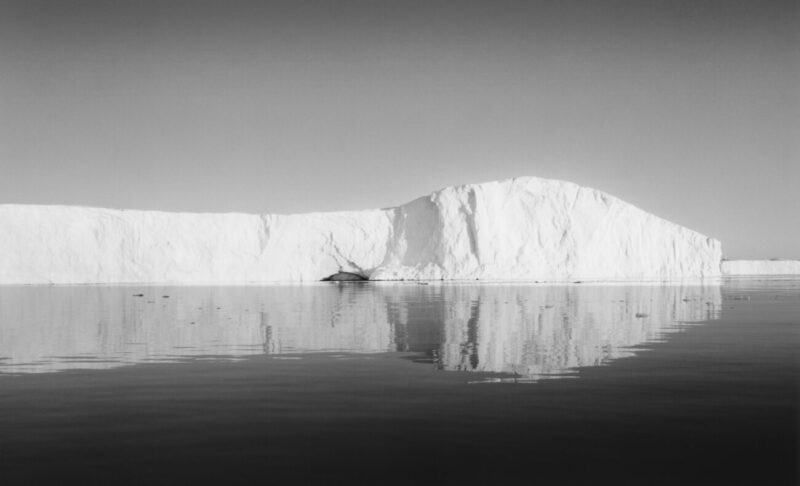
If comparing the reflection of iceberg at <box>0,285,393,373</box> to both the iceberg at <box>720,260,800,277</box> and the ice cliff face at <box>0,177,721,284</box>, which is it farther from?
the iceberg at <box>720,260,800,277</box>

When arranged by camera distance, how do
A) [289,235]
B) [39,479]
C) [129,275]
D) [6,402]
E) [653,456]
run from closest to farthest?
[39,479] < [653,456] < [6,402] < [129,275] < [289,235]

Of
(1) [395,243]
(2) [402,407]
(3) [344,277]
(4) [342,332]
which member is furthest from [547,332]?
(1) [395,243]

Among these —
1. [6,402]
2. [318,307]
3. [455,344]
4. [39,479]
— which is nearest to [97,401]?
[6,402]

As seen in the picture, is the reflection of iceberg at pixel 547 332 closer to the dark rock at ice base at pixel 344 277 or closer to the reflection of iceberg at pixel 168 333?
the reflection of iceberg at pixel 168 333

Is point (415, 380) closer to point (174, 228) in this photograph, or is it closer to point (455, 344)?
point (455, 344)

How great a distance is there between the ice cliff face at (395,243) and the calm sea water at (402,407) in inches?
2126

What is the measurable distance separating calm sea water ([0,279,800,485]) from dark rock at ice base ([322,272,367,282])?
5637 cm

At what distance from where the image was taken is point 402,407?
8.34 metres

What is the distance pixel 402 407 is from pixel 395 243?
68.2 m

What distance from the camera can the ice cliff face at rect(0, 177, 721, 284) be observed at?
68625mm

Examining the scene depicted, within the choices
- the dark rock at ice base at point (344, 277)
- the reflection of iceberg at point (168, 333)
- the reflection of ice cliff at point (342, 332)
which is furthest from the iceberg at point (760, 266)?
the reflection of iceberg at point (168, 333)

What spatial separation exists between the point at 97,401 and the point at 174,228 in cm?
6649

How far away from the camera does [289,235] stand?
2965 inches

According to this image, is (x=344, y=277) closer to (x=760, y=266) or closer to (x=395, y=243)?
(x=395, y=243)
